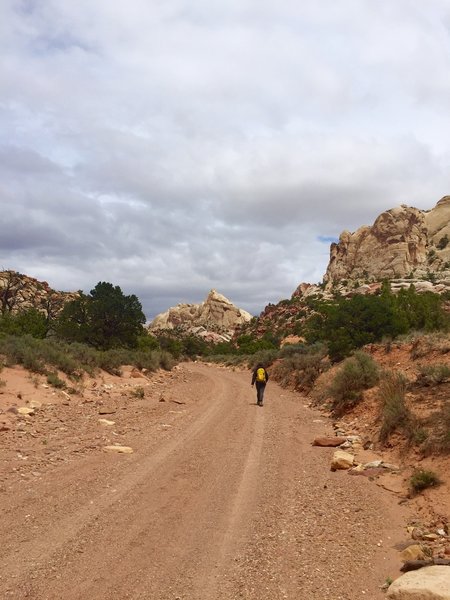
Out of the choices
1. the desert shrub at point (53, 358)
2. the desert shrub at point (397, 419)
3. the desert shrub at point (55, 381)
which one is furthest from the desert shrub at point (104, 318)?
the desert shrub at point (397, 419)

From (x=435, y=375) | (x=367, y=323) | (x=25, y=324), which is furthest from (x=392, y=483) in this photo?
(x=25, y=324)

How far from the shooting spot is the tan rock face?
156 m

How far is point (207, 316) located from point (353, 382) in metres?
144

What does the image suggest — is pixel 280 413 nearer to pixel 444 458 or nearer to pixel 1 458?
pixel 444 458

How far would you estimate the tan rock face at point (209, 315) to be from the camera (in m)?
156

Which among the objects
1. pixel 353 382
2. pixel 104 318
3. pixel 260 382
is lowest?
pixel 260 382

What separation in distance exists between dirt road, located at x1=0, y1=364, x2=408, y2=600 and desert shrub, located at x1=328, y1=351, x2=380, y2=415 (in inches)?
197

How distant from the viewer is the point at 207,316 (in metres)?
160

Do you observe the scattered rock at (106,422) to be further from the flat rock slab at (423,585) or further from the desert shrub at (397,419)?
the flat rock slab at (423,585)

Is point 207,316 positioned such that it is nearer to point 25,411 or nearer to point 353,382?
point 353,382

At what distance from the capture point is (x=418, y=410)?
11492mm

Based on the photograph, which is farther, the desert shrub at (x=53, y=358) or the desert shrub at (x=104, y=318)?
the desert shrub at (x=104, y=318)

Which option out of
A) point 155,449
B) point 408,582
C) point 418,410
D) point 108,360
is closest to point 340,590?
point 408,582

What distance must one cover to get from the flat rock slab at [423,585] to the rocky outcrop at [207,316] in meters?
133
